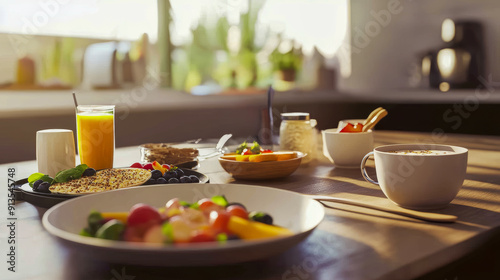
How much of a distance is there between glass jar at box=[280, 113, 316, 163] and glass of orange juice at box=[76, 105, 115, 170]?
0.50 m

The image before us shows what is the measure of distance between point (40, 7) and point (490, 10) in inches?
120

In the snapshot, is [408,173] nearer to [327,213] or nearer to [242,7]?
[327,213]

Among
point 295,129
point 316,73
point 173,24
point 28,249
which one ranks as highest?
point 173,24

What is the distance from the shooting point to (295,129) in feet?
4.81

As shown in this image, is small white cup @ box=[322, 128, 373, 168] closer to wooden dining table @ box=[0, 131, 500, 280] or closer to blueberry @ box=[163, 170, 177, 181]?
wooden dining table @ box=[0, 131, 500, 280]

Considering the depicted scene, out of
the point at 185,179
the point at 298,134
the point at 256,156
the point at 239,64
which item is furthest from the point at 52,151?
the point at 239,64

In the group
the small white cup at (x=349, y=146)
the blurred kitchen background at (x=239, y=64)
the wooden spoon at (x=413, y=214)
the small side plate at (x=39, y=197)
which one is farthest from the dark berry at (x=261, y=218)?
the blurred kitchen background at (x=239, y=64)

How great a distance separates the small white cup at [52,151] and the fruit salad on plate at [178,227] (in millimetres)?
661

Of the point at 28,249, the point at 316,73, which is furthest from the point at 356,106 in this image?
the point at 28,249

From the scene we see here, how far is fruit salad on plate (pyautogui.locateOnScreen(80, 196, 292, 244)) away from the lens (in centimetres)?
55

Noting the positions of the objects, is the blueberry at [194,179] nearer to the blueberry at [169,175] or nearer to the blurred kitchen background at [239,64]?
the blueberry at [169,175]

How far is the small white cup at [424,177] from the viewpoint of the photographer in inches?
33.2

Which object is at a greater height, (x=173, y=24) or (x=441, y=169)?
(x=173, y=24)

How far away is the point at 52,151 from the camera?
1220mm
